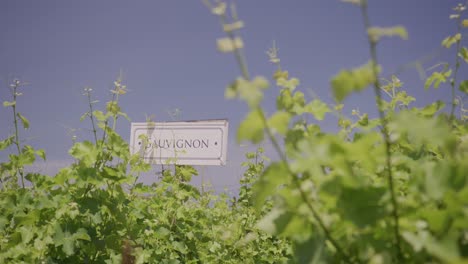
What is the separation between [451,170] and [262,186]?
Result: 359mm

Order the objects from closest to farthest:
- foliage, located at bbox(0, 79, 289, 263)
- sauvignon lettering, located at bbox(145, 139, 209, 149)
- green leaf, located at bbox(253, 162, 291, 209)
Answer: green leaf, located at bbox(253, 162, 291, 209), foliage, located at bbox(0, 79, 289, 263), sauvignon lettering, located at bbox(145, 139, 209, 149)

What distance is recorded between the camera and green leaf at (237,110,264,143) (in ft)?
2.17

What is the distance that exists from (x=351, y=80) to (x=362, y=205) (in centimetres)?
26

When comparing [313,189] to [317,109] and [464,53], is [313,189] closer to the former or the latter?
[317,109]

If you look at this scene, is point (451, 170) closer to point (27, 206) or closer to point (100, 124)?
point (100, 124)

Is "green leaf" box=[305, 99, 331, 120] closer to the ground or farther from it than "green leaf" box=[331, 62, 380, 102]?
farther from it

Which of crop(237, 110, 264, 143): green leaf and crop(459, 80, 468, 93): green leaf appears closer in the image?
crop(237, 110, 264, 143): green leaf

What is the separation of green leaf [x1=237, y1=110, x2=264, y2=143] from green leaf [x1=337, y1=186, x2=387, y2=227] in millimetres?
213

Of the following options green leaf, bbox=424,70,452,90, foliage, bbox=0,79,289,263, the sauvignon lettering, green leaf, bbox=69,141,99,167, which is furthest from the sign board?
green leaf, bbox=424,70,452,90

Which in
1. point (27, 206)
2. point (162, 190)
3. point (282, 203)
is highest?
point (162, 190)

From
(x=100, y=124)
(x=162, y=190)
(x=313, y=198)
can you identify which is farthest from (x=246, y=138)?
(x=162, y=190)

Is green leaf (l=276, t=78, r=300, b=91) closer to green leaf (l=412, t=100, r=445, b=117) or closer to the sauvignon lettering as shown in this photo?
green leaf (l=412, t=100, r=445, b=117)

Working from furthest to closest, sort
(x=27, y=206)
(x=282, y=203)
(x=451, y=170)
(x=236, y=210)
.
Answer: (x=236, y=210)
(x=27, y=206)
(x=282, y=203)
(x=451, y=170)

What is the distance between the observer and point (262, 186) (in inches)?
29.0
